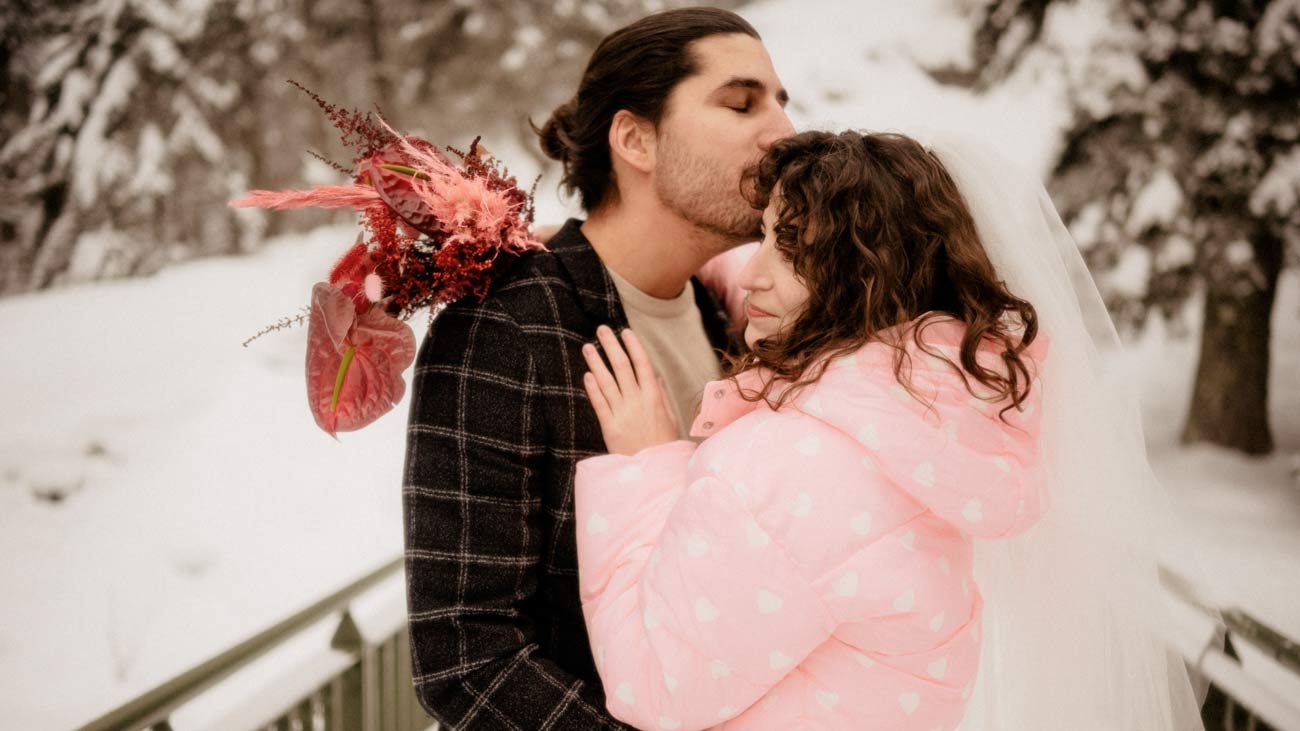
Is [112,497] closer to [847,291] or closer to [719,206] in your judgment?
[719,206]

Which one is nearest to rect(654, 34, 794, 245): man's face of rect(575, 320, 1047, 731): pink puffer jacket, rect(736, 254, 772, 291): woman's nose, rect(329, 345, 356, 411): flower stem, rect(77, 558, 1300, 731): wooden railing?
rect(736, 254, 772, 291): woman's nose

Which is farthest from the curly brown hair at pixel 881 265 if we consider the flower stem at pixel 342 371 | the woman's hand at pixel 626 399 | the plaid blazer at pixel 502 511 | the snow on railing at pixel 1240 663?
the snow on railing at pixel 1240 663

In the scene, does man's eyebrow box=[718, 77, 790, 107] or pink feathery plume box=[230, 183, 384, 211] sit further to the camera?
man's eyebrow box=[718, 77, 790, 107]

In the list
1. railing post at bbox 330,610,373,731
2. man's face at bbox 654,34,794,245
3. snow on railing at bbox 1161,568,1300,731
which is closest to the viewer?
A: man's face at bbox 654,34,794,245

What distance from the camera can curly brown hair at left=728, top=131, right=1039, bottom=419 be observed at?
37.2 inches

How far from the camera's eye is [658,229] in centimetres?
142

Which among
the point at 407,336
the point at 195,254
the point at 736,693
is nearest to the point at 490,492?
the point at 407,336

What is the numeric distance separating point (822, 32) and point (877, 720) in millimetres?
2894

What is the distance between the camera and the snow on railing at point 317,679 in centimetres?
142

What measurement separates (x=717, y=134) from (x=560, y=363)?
1.84 feet

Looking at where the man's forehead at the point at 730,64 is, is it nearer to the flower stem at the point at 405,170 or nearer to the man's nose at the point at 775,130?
the man's nose at the point at 775,130

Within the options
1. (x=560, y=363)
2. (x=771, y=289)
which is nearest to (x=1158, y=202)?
(x=771, y=289)

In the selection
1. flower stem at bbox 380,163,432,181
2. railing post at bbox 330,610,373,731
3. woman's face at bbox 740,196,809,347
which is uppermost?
flower stem at bbox 380,163,432,181

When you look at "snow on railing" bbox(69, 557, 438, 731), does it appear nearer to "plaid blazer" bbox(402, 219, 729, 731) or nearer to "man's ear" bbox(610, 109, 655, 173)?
"plaid blazer" bbox(402, 219, 729, 731)
